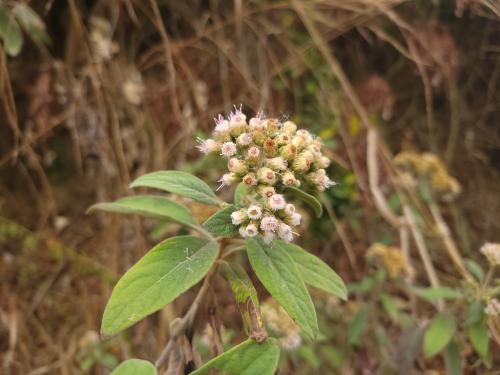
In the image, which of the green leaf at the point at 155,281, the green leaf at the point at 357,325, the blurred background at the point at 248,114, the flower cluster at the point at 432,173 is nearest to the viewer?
the green leaf at the point at 155,281

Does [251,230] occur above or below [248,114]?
below

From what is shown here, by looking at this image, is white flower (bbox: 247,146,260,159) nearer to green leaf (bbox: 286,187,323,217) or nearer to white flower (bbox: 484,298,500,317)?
green leaf (bbox: 286,187,323,217)

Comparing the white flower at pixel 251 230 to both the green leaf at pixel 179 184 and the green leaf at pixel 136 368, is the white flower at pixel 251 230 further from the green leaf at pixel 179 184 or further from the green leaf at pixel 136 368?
the green leaf at pixel 136 368

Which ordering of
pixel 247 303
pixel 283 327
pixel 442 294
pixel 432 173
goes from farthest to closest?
pixel 432 173 < pixel 442 294 < pixel 283 327 < pixel 247 303

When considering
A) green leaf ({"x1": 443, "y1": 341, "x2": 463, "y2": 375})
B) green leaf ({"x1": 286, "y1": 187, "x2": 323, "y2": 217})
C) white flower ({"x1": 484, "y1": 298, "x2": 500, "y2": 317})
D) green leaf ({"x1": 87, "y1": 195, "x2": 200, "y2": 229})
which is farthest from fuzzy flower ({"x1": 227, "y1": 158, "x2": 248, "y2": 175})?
green leaf ({"x1": 443, "y1": 341, "x2": 463, "y2": 375})

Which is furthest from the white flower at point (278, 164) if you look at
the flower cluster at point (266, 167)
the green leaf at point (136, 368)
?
the green leaf at point (136, 368)

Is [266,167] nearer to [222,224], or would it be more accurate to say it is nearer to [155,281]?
[222,224]

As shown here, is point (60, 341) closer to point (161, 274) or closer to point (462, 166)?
point (161, 274)

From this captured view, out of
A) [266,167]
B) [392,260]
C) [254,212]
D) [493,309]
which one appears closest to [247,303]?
[254,212]
